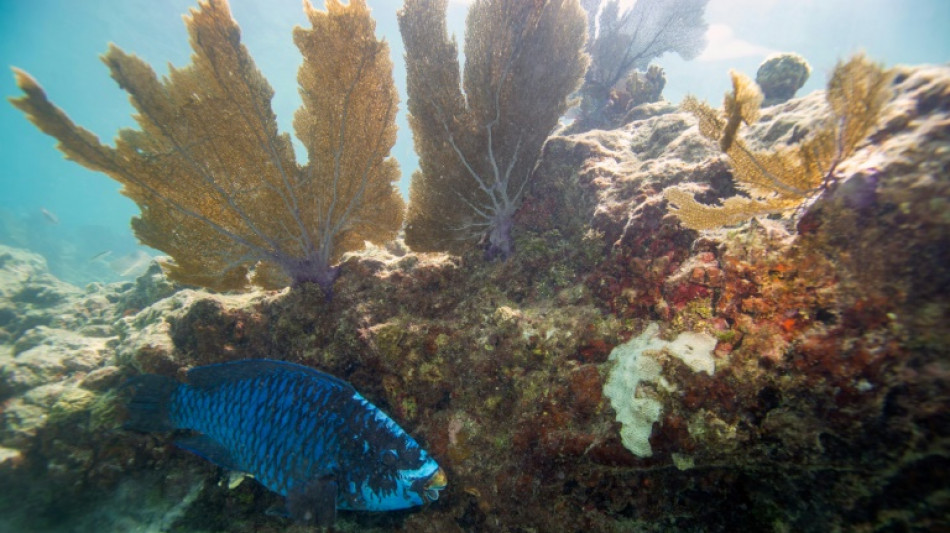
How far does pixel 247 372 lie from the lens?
8.13 feet

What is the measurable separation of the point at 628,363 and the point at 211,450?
9.17 ft

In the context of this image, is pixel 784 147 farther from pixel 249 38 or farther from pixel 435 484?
pixel 249 38

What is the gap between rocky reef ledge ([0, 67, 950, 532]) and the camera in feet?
5.39

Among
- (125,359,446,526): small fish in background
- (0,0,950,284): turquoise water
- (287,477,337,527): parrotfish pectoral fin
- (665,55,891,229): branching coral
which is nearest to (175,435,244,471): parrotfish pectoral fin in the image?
(125,359,446,526): small fish in background

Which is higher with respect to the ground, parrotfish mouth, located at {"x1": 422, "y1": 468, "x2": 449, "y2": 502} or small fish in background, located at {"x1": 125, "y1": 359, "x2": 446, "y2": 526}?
small fish in background, located at {"x1": 125, "y1": 359, "x2": 446, "y2": 526}

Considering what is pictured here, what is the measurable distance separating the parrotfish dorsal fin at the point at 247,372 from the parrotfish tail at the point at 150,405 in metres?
0.23

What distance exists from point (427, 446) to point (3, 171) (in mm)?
203363

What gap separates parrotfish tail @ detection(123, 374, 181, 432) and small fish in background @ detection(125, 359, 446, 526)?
0.26 metres

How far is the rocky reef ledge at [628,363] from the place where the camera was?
1.64m

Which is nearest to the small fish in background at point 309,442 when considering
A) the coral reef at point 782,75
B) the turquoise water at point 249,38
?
the coral reef at point 782,75

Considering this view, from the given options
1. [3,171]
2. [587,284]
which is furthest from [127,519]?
[3,171]

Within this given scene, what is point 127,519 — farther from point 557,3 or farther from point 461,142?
point 557,3

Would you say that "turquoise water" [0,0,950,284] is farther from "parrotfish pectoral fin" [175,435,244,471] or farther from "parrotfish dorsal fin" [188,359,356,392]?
"parrotfish pectoral fin" [175,435,244,471]

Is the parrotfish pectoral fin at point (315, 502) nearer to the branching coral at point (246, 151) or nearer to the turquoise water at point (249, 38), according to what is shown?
the branching coral at point (246, 151)
